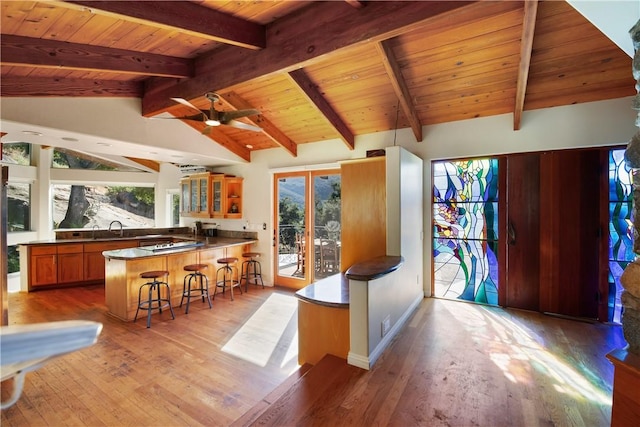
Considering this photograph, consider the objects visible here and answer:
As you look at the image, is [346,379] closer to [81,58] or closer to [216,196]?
[81,58]

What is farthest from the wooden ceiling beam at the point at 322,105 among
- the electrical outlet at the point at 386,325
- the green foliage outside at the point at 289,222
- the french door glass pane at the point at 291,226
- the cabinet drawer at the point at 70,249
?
the cabinet drawer at the point at 70,249

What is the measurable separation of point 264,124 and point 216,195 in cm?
210

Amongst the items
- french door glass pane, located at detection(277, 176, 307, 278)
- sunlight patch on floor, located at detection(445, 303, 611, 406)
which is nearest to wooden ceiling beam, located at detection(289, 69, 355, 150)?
french door glass pane, located at detection(277, 176, 307, 278)

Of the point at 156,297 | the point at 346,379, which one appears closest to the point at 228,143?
the point at 156,297

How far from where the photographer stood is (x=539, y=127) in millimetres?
3506

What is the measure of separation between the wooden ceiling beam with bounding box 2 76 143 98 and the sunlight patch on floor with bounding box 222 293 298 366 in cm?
346

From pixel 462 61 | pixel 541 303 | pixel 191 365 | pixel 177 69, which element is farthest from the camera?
pixel 541 303

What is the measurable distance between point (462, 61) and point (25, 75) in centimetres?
463

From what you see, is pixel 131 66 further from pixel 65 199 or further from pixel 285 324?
pixel 65 199

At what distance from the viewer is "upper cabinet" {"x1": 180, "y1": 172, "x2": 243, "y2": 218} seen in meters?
5.82

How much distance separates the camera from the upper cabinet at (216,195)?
5.82 meters

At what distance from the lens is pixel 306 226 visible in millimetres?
5227

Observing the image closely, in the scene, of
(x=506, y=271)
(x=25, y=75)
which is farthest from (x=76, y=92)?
(x=506, y=271)

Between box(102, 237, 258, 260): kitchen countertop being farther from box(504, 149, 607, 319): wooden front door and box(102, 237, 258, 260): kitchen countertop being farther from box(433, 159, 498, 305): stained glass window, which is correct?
box(504, 149, 607, 319): wooden front door
